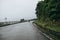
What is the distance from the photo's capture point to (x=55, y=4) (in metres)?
37.8

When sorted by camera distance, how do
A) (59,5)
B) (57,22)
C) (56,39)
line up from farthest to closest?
(57,22) < (59,5) < (56,39)

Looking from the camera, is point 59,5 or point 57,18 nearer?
point 59,5

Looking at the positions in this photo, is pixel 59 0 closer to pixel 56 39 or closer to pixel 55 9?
pixel 55 9

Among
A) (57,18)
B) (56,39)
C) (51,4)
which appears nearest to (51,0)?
(51,4)

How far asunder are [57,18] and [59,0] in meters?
4.09

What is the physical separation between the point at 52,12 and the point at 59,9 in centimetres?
174

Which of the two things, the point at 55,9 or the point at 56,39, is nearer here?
the point at 56,39

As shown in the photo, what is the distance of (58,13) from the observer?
127 feet

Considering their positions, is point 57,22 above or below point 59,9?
below

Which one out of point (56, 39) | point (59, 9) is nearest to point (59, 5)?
point (59, 9)

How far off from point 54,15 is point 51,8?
1585mm

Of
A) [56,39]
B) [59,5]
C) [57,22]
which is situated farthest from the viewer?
[57,22]

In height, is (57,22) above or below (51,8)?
below

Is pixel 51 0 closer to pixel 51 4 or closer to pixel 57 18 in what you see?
pixel 51 4
